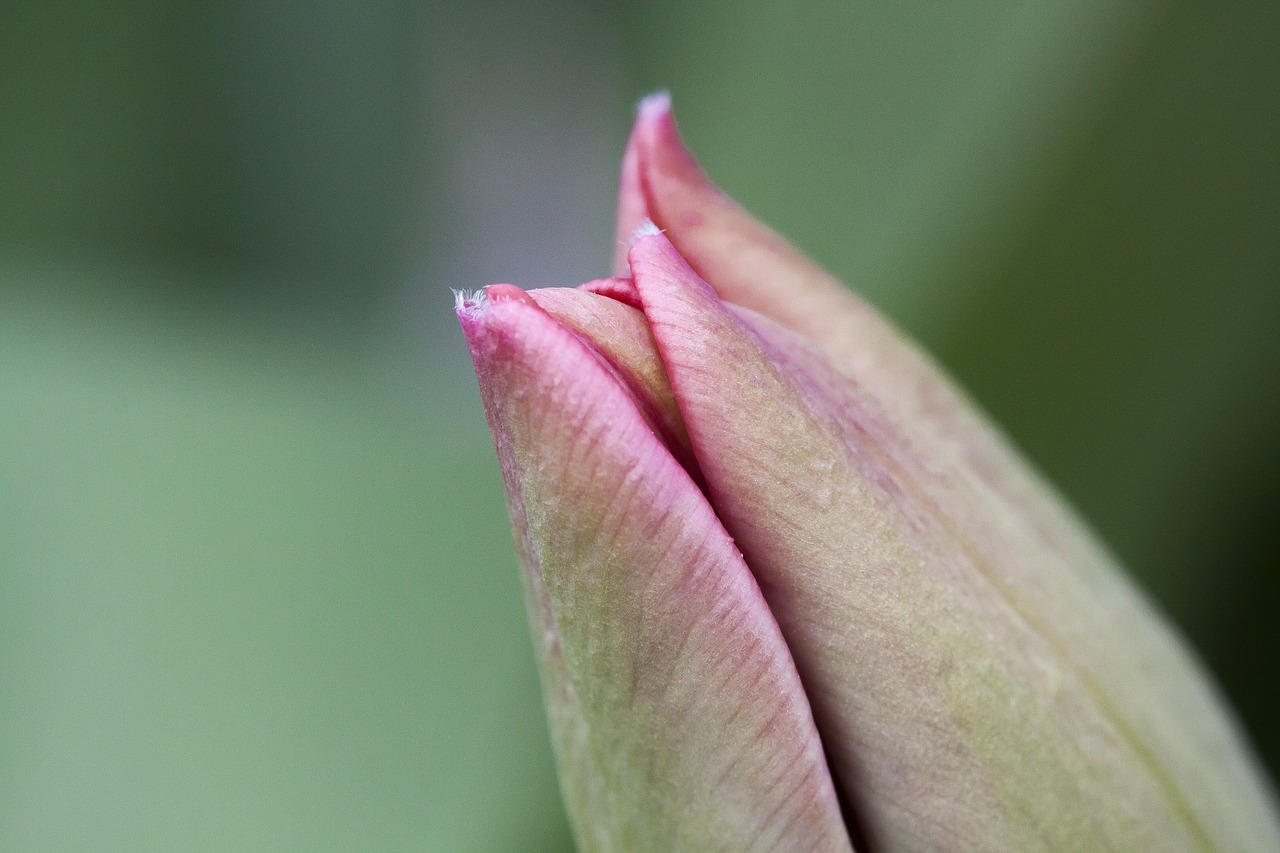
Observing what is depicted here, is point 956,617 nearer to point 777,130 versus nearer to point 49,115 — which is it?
point 777,130

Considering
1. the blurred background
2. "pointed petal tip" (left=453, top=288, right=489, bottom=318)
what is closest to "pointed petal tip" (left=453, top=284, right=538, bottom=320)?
"pointed petal tip" (left=453, top=288, right=489, bottom=318)

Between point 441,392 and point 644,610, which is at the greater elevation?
point 441,392

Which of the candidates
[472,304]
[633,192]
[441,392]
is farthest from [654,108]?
[441,392]

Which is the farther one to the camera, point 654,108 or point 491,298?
point 654,108

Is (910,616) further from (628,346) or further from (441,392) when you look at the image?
(441,392)

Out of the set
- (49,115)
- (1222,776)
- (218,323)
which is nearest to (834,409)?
(1222,776)

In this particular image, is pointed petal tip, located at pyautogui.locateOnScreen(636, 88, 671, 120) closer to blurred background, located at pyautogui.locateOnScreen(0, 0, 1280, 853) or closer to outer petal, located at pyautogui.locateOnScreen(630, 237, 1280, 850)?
outer petal, located at pyautogui.locateOnScreen(630, 237, 1280, 850)

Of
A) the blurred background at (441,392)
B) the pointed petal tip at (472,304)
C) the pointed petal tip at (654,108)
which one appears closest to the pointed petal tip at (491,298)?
the pointed petal tip at (472,304)
